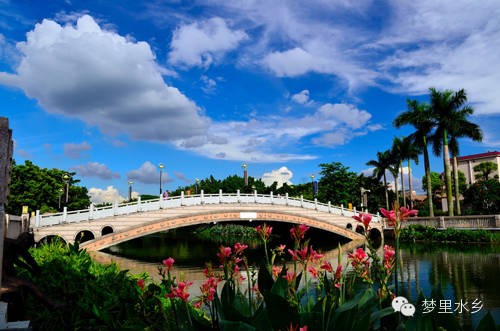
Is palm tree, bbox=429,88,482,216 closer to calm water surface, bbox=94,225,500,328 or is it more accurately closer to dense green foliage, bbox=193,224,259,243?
calm water surface, bbox=94,225,500,328

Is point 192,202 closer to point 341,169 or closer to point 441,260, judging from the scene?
point 441,260

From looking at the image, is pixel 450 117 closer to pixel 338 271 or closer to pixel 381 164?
pixel 381 164

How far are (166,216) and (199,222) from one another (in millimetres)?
2181

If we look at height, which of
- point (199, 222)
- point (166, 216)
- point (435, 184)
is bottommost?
point (199, 222)

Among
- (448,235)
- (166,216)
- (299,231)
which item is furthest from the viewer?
(448,235)

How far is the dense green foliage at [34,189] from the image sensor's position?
1182 inches

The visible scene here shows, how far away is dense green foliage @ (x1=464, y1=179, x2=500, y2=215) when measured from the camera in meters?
34.2

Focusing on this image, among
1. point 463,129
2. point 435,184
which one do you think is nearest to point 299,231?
point 463,129

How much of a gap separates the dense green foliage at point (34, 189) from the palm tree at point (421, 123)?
108ft

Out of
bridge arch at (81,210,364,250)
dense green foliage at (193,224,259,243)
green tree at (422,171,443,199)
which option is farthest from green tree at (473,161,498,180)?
dense green foliage at (193,224,259,243)

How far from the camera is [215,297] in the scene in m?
2.15

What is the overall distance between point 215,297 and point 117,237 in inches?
795

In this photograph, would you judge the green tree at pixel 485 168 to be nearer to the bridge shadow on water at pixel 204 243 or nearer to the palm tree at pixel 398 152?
the palm tree at pixel 398 152

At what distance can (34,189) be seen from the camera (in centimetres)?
3081
